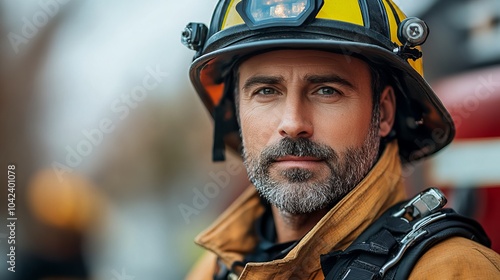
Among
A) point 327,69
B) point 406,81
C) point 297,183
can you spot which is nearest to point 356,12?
point 327,69

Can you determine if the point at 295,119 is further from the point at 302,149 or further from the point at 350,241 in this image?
the point at 350,241

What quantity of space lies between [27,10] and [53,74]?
54 centimetres

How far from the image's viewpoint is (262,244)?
265cm

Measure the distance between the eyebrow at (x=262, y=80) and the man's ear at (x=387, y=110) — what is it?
18.2 inches

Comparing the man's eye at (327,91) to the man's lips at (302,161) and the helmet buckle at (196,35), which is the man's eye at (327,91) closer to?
the man's lips at (302,161)

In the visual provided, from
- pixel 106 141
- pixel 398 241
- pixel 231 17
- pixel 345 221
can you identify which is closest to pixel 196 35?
pixel 231 17

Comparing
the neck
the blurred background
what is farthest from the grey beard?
the blurred background

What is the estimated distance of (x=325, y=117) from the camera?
2.27 metres

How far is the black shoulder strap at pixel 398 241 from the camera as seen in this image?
1898 millimetres

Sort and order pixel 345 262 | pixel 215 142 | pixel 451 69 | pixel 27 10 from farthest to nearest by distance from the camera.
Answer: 1. pixel 27 10
2. pixel 451 69
3. pixel 215 142
4. pixel 345 262

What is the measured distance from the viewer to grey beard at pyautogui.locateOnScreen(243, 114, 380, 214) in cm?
225

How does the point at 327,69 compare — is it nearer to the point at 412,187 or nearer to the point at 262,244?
Answer: the point at 262,244

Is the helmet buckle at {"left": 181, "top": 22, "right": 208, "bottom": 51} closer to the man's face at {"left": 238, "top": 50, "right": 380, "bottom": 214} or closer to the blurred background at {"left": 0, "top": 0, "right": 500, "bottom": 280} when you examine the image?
the man's face at {"left": 238, "top": 50, "right": 380, "bottom": 214}

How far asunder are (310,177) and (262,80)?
1.41 feet
